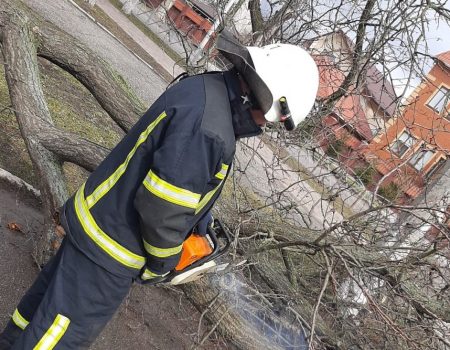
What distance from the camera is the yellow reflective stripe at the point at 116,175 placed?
1792 mm

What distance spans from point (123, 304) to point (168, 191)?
2.03 m

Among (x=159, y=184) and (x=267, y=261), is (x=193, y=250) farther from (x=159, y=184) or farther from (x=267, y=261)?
(x=267, y=261)

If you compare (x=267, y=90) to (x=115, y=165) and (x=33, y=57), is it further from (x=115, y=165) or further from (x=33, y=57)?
(x=33, y=57)

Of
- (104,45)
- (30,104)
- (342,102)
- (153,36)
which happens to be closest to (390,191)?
(342,102)

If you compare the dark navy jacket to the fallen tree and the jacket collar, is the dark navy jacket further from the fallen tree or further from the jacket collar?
the fallen tree

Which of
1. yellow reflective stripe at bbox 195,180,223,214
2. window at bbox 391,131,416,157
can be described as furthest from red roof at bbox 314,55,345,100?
yellow reflective stripe at bbox 195,180,223,214

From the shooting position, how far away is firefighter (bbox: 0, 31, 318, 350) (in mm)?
1651

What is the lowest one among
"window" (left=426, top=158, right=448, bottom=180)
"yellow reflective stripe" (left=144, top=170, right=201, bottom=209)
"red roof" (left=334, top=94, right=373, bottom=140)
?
"yellow reflective stripe" (left=144, top=170, right=201, bottom=209)

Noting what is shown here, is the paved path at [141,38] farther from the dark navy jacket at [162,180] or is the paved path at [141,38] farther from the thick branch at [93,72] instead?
the dark navy jacket at [162,180]

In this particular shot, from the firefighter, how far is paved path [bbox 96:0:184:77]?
14087 mm

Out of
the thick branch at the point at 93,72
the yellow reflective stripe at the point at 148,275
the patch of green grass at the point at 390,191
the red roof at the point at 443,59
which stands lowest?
the thick branch at the point at 93,72

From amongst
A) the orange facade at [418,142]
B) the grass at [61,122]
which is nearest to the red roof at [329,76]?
the orange facade at [418,142]

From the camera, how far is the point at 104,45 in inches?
474

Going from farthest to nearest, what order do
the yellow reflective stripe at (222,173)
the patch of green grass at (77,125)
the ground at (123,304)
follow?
the patch of green grass at (77,125), the ground at (123,304), the yellow reflective stripe at (222,173)
